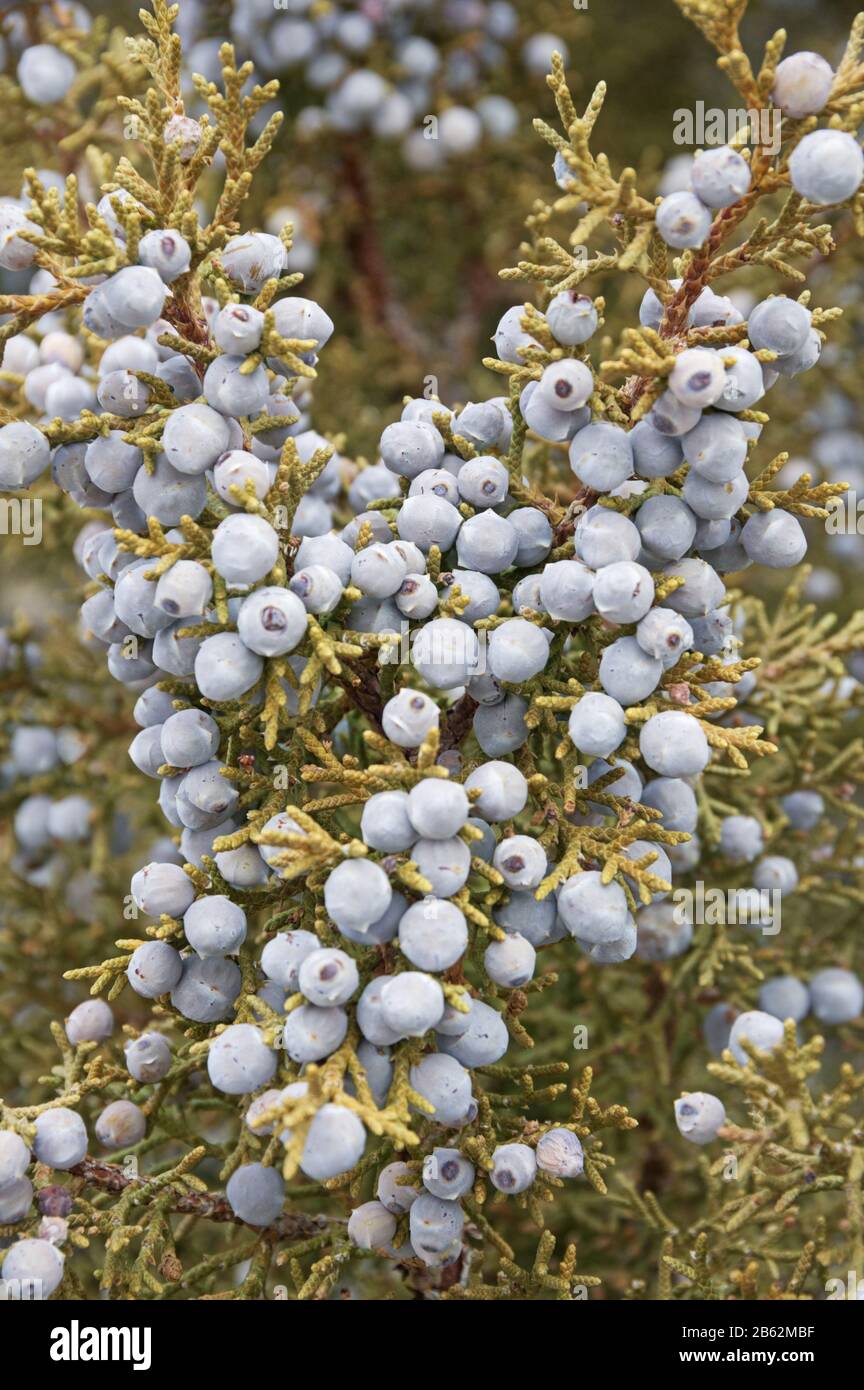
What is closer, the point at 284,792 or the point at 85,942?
the point at 284,792

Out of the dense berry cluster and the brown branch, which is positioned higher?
the dense berry cluster

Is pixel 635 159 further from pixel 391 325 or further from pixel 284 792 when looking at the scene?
pixel 284 792

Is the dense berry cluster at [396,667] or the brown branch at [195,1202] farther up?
the dense berry cluster at [396,667]

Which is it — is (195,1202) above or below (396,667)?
below


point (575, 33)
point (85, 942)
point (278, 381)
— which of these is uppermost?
point (575, 33)

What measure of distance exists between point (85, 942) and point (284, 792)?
114 cm

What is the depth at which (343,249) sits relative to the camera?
9.75 ft

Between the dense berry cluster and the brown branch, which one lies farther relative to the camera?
the brown branch

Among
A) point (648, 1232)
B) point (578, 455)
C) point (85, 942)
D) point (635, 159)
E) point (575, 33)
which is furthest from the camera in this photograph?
point (635, 159)

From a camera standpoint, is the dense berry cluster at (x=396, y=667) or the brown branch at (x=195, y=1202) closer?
the dense berry cluster at (x=396, y=667)

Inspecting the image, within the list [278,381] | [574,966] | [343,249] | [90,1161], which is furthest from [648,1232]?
[343,249]

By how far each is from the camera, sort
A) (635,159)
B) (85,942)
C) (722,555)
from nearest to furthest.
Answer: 1. (722,555)
2. (85,942)
3. (635,159)

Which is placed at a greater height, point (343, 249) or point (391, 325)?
point (343, 249)

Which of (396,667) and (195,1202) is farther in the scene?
(195,1202)
